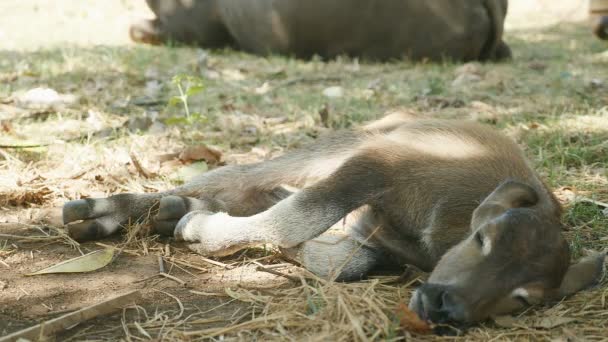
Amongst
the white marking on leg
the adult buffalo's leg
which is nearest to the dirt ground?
the white marking on leg

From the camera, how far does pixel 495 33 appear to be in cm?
731

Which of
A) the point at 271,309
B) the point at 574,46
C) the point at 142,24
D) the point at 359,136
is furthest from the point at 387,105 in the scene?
the point at 574,46

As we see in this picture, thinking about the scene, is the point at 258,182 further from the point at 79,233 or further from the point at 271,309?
the point at 271,309

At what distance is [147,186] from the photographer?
355cm

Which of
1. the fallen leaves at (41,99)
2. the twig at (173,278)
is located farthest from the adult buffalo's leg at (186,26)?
the twig at (173,278)

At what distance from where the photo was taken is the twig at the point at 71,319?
6.49 ft

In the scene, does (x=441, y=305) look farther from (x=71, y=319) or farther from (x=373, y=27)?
(x=373, y=27)

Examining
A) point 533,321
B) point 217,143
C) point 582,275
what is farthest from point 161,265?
point 217,143

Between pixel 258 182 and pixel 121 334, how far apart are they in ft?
4.31

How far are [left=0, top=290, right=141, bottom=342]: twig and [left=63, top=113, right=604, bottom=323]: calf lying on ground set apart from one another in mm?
541

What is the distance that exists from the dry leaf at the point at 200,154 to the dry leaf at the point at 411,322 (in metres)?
2.11

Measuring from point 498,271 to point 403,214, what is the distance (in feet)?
2.22

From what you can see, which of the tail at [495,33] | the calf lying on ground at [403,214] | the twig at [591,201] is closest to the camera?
the calf lying on ground at [403,214]

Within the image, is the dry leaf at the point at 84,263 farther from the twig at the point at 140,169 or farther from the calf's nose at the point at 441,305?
the calf's nose at the point at 441,305
